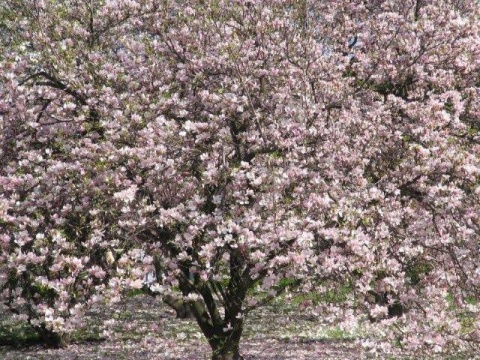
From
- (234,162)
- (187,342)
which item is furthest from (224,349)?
(187,342)

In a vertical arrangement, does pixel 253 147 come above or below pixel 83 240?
above

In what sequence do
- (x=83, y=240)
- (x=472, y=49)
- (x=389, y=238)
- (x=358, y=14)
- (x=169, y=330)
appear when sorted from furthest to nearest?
(x=169, y=330), (x=358, y=14), (x=472, y=49), (x=389, y=238), (x=83, y=240)

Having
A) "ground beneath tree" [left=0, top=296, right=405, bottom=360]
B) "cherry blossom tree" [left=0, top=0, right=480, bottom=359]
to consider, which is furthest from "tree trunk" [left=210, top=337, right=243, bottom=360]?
"ground beneath tree" [left=0, top=296, right=405, bottom=360]

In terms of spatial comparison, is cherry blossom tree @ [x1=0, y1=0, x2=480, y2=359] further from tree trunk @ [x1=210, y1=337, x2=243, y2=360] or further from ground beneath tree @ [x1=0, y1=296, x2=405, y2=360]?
ground beneath tree @ [x1=0, y1=296, x2=405, y2=360]

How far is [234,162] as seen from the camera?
9.41 m

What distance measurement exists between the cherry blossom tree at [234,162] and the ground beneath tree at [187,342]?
2.91m

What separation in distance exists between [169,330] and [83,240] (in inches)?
365

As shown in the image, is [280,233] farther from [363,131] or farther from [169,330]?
[169,330]

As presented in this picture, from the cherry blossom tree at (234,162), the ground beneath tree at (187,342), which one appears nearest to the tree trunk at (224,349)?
the cherry blossom tree at (234,162)

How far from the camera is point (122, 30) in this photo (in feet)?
39.3

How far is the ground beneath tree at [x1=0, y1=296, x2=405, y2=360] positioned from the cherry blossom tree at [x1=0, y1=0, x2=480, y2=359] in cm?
291

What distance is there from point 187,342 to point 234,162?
290 inches

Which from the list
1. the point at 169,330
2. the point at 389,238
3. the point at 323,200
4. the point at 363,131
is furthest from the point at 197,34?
the point at 169,330

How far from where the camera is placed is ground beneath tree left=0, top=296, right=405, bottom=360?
527 inches
